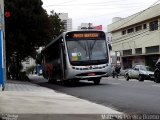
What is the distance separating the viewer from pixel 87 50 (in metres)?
25.7

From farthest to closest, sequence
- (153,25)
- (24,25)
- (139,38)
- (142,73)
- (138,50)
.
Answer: (138,50), (139,38), (153,25), (24,25), (142,73)

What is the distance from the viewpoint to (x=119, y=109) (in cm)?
1320

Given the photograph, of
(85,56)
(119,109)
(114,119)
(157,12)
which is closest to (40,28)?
(85,56)

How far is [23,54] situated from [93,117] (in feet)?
110

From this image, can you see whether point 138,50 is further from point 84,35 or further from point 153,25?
point 84,35

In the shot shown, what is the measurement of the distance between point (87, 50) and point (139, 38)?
36440mm

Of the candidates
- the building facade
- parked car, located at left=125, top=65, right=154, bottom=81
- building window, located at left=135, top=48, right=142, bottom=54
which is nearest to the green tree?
parked car, located at left=125, top=65, right=154, bottom=81

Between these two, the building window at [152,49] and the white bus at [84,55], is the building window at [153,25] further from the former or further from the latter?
the white bus at [84,55]

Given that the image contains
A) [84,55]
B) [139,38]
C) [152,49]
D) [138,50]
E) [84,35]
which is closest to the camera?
[84,55]

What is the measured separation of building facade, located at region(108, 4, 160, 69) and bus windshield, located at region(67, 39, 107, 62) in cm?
2852

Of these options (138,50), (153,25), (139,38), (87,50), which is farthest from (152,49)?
(87,50)

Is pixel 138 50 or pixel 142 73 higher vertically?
pixel 138 50

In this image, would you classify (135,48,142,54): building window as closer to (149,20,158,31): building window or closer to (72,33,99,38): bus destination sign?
(149,20,158,31): building window

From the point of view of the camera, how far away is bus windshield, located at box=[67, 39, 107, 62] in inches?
1007
